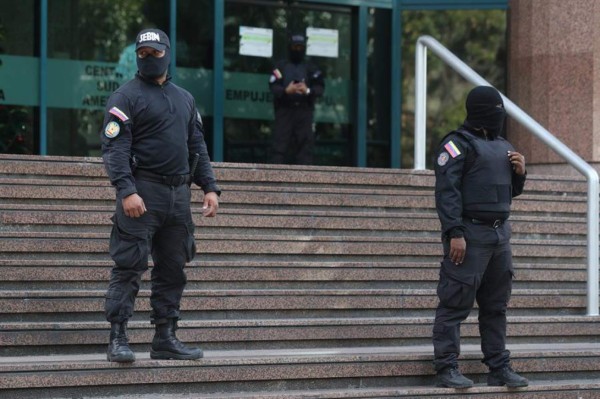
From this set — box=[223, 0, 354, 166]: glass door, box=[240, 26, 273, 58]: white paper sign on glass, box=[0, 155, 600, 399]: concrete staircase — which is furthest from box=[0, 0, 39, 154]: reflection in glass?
box=[0, 155, 600, 399]: concrete staircase

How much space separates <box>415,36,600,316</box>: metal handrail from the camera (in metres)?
8.52

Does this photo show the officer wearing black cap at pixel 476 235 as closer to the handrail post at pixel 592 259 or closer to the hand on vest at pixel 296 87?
the handrail post at pixel 592 259

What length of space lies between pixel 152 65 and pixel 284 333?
1.89 metres

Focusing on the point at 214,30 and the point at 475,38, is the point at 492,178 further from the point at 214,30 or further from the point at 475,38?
the point at 475,38

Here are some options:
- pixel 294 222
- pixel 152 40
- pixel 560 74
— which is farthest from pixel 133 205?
pixel 560 74

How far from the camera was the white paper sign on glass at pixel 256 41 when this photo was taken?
13.9 m

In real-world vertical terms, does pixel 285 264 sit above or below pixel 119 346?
above

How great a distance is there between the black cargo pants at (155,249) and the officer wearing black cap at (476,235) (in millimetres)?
1418

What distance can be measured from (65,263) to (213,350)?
1.10 meters

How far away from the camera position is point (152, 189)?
6.60 meters

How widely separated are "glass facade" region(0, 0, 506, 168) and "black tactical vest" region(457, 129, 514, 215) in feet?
22.2

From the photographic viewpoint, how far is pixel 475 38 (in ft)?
51.2

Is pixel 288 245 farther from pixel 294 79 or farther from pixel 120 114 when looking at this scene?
pixel 294 79

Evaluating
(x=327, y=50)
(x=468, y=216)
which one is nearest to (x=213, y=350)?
(x=468, y=216)
